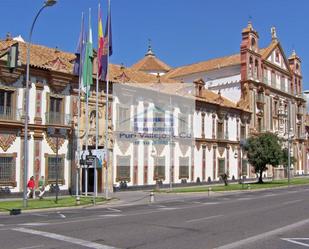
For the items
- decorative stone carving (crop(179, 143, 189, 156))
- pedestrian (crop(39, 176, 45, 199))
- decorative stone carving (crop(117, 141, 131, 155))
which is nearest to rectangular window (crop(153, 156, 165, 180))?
decorative stone carving (crop(179, 143, 189, 156))

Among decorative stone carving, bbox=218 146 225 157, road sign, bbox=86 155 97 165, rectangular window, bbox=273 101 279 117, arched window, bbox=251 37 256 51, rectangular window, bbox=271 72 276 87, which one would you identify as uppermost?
arched window, bbox=251 37 256 51

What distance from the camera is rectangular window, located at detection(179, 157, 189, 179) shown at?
1922 inches

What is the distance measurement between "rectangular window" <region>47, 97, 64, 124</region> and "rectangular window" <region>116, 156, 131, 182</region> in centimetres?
721

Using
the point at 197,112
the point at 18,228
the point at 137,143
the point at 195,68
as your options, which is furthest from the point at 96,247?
the point at 195,68

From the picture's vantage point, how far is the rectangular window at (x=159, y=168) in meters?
45.4

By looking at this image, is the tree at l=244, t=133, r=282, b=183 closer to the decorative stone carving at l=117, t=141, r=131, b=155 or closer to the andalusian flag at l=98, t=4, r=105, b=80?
the decorative stone carving at l=117, t=141, r=131, b=155

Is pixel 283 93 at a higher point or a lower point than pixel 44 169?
higher

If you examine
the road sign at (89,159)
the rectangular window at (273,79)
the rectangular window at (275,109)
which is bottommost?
the road sign at (89,159)

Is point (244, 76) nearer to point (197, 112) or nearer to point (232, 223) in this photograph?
point (197, 112)

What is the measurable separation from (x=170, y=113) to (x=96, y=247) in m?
36.0

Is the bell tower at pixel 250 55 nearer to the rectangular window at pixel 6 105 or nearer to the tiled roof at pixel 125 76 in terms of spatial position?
the tiled roof at pixel 125 76

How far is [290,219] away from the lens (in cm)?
1773

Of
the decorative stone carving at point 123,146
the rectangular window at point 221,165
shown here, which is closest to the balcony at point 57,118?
the decorative stone carving at point 123,146

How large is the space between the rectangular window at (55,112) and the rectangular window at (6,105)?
3.31 meters
